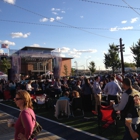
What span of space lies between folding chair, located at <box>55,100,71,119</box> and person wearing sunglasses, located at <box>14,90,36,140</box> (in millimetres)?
5419

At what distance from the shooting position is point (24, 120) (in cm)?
248

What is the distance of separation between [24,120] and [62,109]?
581 cm

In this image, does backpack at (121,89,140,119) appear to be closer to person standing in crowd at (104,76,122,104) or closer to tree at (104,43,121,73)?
person standing in crowd at (104,76,122,104)


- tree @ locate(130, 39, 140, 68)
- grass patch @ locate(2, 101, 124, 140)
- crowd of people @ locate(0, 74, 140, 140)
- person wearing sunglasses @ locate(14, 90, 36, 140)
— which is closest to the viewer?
person wearing sunglasses @ locate(14, 90, 36, 140)

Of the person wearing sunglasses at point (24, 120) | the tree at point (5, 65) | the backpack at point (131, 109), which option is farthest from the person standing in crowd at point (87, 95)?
the tree at point (5, 65)

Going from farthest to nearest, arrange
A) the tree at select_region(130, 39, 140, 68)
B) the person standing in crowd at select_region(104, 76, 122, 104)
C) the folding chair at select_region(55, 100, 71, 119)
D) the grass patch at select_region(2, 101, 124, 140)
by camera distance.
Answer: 1. the tree at select_region(130, 39, 140, 68)
2. the folding chair at select_region(55, 100, 71, 119)
3. the person standing in crowd at select_region(104, 76, 122, 104)
4. the grass patch at select_region(2, 101, 124, 140)

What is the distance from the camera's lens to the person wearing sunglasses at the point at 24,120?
97.2 inches

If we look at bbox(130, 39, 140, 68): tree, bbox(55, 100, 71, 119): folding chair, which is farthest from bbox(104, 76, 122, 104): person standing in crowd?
bbox(130, 39, 140, 68): tree

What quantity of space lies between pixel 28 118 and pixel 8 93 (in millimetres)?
12456

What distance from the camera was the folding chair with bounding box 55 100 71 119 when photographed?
805 cm

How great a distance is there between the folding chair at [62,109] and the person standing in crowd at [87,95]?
118 cm

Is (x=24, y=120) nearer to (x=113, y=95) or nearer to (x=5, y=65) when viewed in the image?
(x=113, y=95)

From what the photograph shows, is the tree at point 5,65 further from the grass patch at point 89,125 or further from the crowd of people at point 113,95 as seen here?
the grass patch at point 89,125

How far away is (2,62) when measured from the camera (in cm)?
4238
